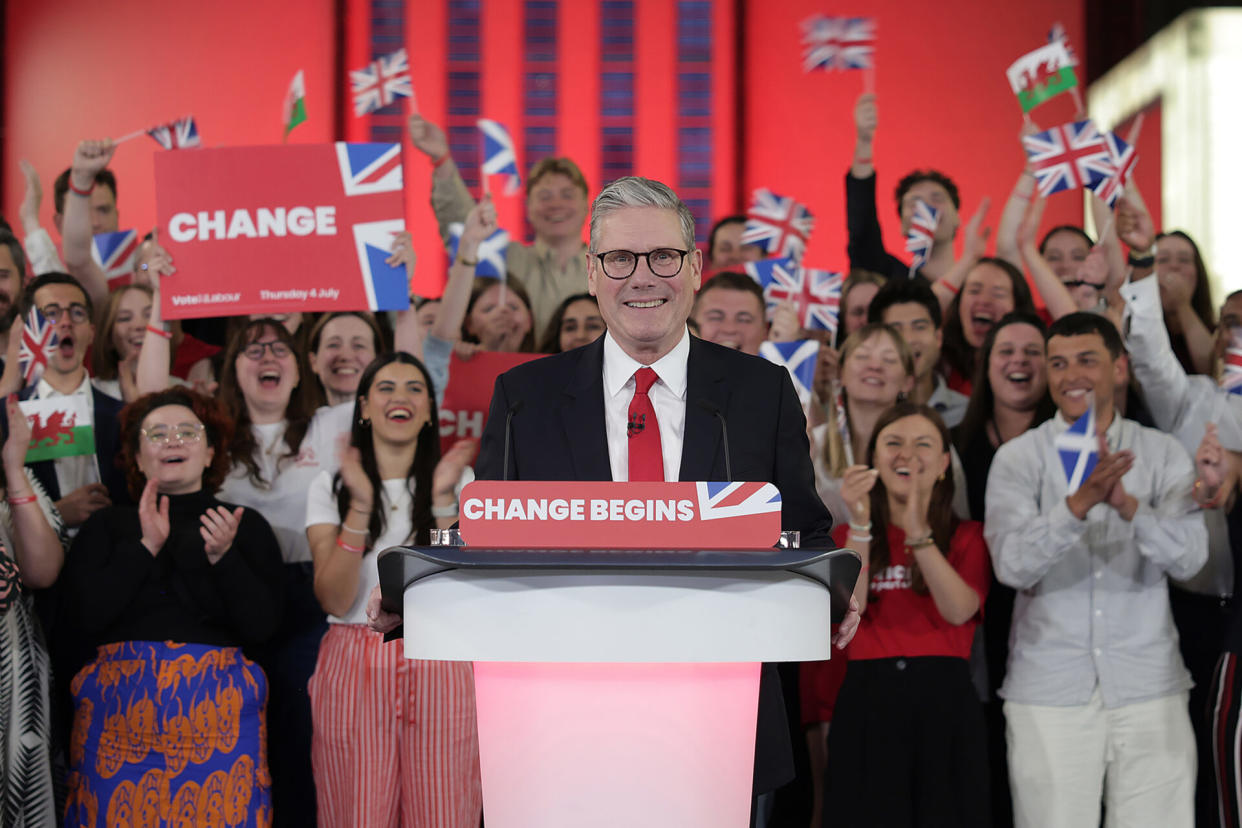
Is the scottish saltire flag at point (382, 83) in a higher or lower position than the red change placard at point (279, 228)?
higher

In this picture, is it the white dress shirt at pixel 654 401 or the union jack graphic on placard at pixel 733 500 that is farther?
the white dress shirt at pixel 654 401

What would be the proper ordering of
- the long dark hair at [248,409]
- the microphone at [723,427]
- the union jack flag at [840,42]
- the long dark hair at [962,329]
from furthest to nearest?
the union jack flag at [840,42] < the long dark hair at [962,329] < the long dark hair at [248,409] < the microphone at [723,427]

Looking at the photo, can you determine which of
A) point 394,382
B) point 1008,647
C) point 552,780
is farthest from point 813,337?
point 552,780

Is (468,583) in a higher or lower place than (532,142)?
lower

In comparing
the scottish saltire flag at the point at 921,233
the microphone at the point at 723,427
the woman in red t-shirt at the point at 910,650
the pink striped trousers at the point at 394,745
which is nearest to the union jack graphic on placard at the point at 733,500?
the microphone at the point at 723,427

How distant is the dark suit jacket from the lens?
71.3 inches

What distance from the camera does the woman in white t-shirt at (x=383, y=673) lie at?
9.91ft

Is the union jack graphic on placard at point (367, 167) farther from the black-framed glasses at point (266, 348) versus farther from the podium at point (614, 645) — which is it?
the podium at point (614, 645)

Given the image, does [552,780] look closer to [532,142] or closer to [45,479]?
[45,479]

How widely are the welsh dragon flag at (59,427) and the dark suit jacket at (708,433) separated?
6.29ft

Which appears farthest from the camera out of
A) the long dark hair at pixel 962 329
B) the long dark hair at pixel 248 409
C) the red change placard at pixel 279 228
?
the long dark hair at pixel 962 329

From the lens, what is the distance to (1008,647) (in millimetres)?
3434

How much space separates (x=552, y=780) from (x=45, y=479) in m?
2.61

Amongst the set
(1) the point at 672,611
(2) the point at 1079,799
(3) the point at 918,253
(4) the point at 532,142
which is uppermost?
(4) the point at 532,142
